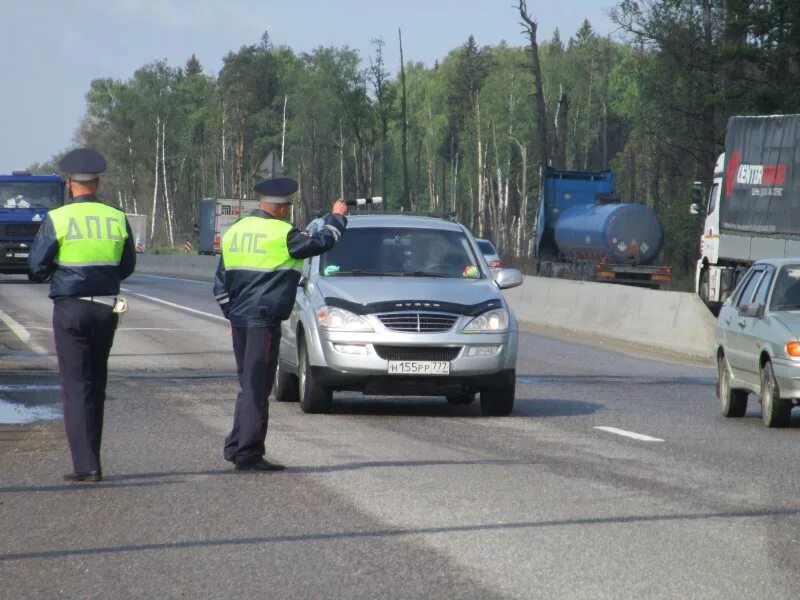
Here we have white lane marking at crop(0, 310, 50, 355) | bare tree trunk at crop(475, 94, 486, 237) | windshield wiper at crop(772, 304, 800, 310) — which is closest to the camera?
windshield wiper at crop(772, 304, 800, 310)

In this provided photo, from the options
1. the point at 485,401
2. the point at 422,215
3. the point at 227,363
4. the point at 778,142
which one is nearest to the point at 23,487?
the point at 485,401

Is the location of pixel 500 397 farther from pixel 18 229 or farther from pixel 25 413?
pixel 18 229

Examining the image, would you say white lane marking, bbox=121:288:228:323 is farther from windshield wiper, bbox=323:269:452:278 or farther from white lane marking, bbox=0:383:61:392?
windshield wiper, bbox=323:269:452:278

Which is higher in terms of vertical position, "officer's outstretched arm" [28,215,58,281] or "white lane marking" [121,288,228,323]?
"officer's outstretched arm" [28,215,58,281]

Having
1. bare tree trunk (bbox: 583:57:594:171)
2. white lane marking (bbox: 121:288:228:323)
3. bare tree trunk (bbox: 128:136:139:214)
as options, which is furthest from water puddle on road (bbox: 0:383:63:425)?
bare tree trunk (bbox: 128:136:139:214)

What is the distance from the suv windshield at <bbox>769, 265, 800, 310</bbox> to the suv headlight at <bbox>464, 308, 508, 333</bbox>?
2.20 m

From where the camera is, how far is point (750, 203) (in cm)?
3059

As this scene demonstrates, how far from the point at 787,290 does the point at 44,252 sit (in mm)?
A: 7055

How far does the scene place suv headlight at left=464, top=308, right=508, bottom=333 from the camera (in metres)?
13.9

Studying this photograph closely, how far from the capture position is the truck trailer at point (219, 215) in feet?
255

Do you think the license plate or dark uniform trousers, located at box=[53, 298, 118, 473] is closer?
dark uniform trousers, located at box=[53, 298, 118, 473]

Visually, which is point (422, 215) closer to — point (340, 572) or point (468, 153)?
point (340, 572)

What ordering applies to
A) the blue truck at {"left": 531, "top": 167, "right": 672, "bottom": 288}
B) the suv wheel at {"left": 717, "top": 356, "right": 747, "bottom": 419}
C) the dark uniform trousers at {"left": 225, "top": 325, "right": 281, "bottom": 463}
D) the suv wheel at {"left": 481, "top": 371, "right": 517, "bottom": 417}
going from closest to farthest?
the dark uniform trousers at {"left": 225, "top": 325, "right": 281, "bottom": 463}
the suv wheel at {"left": 481, "top": 371, "right": 517, "bottom": 417}
the suv wheel at {"left": 717, "top": 356, "right": 747, "bottom": 419}
the blue truck at {"left": 531, "top": 167, "right": 672, "bottom": 288}

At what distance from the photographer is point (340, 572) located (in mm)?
6770
